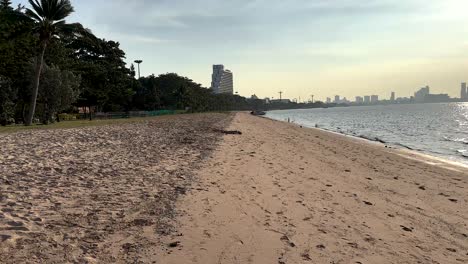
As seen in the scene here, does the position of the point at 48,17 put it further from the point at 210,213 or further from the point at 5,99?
the point at 210,213

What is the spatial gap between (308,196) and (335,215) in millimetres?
1653

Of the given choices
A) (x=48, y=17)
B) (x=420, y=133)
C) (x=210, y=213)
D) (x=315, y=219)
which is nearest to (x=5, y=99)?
(x=48, y=17)

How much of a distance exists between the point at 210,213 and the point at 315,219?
2.21 m

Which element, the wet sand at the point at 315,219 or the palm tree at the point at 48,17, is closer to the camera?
the wet sand at the point at 315,219

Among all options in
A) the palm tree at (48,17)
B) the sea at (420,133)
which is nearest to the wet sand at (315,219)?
the sea at (420,133)

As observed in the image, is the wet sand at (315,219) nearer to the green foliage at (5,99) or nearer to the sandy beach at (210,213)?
the sandy beach at (210,213)

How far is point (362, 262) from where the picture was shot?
5723mm

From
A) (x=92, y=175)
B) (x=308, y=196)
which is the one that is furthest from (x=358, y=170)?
(x=92, y=175)

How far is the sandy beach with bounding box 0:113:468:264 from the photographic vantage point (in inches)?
218

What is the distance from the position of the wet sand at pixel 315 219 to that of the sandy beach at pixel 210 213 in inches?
1.1

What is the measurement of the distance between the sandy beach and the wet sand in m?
0.03

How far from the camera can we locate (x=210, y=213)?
24.8ft

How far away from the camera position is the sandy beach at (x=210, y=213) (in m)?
5.54

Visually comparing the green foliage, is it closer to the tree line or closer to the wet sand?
the tree line
